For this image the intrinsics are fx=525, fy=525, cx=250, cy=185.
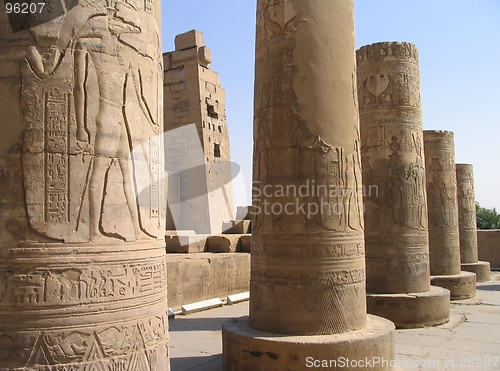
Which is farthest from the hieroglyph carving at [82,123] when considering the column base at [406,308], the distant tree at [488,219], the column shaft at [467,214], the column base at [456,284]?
the distant tree at [488,219]

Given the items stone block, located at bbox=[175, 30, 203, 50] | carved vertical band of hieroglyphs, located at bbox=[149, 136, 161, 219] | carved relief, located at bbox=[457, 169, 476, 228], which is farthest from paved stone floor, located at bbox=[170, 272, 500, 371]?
stone block, located at bbox=[175, 30, 203, 50]

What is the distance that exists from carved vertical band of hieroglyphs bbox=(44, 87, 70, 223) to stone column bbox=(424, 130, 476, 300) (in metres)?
9.14

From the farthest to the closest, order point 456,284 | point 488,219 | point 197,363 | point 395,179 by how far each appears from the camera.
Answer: point 488,219, point 456,284, point 395,179, point 197,363

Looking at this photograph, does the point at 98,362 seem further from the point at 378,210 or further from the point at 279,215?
the point at 378,210

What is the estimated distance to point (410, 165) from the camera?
310 inches

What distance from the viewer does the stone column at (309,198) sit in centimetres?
479

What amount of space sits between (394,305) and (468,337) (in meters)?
1.01

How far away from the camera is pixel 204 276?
9.06 metres

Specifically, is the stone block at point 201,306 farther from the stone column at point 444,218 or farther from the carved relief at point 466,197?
the carved relief at point 466,197

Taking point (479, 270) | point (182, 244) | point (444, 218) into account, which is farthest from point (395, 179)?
point (479, 270)

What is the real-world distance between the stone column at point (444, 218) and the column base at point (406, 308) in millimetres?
2802

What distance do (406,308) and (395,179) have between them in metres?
1.87

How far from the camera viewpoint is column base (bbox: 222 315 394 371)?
4.45 m

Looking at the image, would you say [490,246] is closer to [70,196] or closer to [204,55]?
[204,55]
